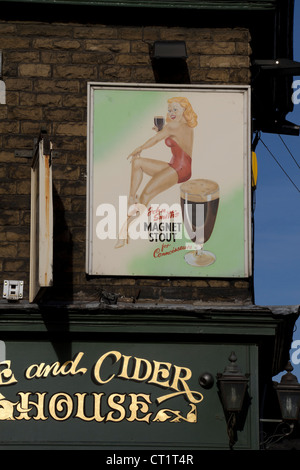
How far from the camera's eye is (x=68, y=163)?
467 inches

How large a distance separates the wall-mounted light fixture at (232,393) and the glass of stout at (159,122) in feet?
9.80

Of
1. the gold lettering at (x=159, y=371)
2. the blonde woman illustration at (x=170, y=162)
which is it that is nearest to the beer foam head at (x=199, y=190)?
the blonde woman illustration at (x=170, y=162)

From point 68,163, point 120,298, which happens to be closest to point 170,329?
point 120,298

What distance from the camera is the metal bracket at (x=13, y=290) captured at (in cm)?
1145

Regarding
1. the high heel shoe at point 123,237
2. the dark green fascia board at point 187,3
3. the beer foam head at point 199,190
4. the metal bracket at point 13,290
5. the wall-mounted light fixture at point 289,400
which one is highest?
the dark green fascia board at point 187,3

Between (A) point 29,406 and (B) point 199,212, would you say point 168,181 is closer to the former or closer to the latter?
(B) point 199,212

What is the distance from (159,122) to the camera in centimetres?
1195

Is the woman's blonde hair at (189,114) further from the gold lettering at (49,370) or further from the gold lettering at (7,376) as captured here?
the gold lettering at (7,376)

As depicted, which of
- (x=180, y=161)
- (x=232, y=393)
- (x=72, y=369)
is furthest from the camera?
(x=180, y=161)

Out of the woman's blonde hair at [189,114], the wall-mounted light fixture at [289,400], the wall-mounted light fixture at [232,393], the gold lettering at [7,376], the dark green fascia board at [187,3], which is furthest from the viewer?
the dark green fascia board at [187,3]

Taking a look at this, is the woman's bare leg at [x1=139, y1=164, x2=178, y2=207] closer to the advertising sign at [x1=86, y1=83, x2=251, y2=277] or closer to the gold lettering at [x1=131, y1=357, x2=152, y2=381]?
the advertising sign at [x1=86, y1=83, x2=251, y2=277]

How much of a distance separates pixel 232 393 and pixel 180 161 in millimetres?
2837

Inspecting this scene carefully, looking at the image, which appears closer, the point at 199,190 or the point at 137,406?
the point at 137,406

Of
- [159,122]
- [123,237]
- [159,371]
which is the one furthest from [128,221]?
[159,371]
